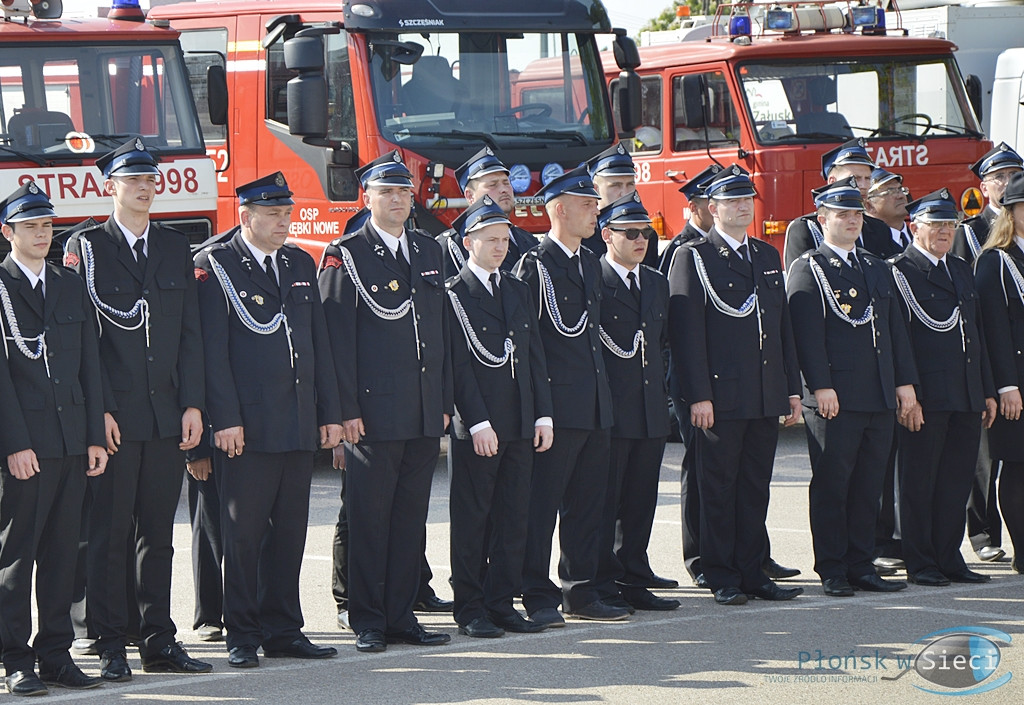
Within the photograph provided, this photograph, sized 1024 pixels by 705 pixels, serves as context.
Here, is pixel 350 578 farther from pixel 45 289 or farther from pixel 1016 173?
pixel 1016 173

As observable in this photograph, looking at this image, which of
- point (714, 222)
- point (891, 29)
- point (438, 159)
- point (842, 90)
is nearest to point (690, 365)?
point (714, 222)

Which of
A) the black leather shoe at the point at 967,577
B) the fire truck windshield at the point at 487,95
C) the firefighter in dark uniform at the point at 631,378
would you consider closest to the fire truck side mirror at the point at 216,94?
the fire truck windshield at the point at 487,95

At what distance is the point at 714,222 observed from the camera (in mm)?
7820

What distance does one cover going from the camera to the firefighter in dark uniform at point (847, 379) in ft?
25.2

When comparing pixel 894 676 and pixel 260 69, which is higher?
A: pixel 260 69

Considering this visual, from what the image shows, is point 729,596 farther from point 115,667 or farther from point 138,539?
point 115,667

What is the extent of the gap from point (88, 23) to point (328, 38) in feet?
5.33

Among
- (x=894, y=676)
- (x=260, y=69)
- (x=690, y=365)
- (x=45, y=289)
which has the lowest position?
(x=894, y=676)

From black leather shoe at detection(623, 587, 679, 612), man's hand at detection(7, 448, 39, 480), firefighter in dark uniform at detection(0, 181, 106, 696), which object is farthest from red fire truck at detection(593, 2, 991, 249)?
man's hand at detection(7, 448, 39, 480)

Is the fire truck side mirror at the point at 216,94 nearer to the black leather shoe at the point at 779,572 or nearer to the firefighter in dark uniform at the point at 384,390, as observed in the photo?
the firefighter in dark uniform at the point at 384,390

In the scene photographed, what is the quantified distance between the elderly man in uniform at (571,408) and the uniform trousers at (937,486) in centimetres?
166

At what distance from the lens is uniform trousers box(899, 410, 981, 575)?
7.95 m

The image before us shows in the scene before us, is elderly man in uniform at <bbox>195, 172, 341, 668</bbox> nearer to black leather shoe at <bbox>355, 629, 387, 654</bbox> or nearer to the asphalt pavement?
black leather shoe at <bbox>355, 629, 387, 654</bbox>

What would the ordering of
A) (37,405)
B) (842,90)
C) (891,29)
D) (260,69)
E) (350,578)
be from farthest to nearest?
(891,29)
(842,90)
(260,69)
(350,578)
(37,405)
